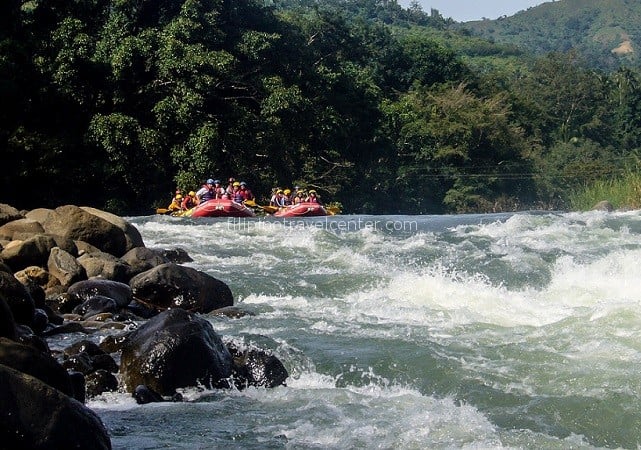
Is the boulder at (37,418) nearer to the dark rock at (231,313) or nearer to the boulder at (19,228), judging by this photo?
the dark rock at (231,313)

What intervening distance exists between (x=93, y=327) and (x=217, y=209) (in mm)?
13010

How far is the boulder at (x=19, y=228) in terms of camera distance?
12.6 m

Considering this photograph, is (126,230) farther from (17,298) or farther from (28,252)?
(17,298)

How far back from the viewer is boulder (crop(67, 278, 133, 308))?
10539 mm

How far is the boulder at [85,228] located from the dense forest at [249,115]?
12.0 m

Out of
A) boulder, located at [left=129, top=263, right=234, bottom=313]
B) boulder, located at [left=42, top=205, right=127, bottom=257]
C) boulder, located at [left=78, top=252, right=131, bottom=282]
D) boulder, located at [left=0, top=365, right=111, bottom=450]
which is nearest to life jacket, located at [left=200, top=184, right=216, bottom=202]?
boulder, located at [left=42, top=205, right=127, bottom=257]

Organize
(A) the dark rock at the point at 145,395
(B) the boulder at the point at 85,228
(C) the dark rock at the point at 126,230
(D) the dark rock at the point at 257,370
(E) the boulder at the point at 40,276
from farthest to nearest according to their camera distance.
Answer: (C) the dark rock at the point at 126,230 < (B) the boulder at the point at 85,228 < (E) the boulder at the point at 40,276 < (D) the dark rock at the point at 257,370 < (A) the dark rock at the point at 145,395

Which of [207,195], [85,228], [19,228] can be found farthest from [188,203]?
[19,228]

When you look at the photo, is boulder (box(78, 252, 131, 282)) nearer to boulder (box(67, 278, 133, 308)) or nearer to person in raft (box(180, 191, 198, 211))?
boulder (box(67, 278, 133, 308))

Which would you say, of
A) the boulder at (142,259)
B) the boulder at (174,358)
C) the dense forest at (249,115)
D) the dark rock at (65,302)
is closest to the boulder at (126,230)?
the boulder at (142,259)

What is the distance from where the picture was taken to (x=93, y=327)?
9375 mm

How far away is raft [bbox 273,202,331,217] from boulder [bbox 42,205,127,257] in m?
11.0

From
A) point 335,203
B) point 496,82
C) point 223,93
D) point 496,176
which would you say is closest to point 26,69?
point 223,93

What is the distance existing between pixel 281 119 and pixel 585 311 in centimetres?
1879
